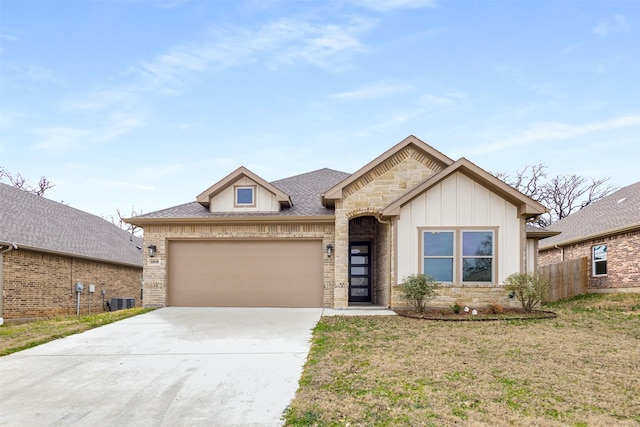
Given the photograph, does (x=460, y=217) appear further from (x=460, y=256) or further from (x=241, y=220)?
(x=241, y=220)

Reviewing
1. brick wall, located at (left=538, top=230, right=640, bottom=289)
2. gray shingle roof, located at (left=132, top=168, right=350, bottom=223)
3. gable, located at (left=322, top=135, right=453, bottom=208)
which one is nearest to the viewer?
gable, located at (left=322, top=135, right=453, bottom=208)

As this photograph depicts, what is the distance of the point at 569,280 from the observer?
18828 millimetres

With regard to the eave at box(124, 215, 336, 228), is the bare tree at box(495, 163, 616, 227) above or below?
above

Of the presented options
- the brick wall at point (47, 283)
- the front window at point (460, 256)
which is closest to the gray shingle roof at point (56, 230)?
the brick wall at point (47, 283)

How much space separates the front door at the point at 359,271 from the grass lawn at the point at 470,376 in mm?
6201

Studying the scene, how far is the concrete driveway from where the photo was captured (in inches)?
204

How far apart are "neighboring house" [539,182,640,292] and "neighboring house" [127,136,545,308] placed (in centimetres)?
527

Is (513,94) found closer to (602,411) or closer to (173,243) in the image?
(173,243)

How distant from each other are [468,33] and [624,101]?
996 cm

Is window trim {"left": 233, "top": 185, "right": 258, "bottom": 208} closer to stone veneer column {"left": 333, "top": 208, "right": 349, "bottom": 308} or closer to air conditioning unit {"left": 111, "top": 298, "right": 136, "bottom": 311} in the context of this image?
stone veneer column {"left": 333, "top": 208, "right": 349, "bottom": 308}

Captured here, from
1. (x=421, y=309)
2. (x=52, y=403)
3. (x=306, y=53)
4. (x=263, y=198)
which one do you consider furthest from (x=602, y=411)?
(x=306, y=53)

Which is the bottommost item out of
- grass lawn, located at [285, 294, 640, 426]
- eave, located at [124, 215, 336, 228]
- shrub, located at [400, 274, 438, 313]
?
grass lawn, located at [285, 294, 640, 426]

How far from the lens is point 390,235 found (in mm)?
13367

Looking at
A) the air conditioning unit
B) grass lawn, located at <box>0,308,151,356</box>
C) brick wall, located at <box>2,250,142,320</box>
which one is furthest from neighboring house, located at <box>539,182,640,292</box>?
brick wall, located at <box>2,250,142,320</box>
